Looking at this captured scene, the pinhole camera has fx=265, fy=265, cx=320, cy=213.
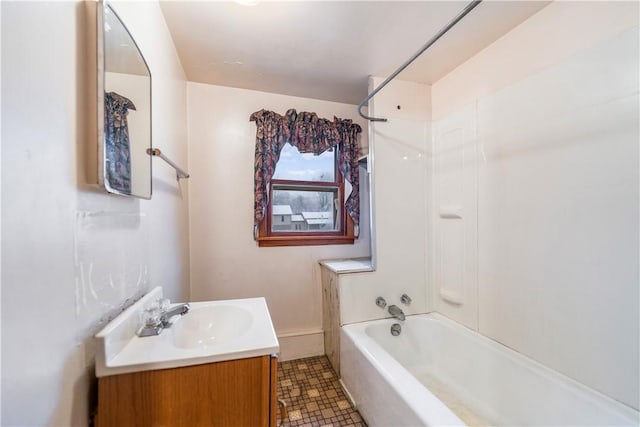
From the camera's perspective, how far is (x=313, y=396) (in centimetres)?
188

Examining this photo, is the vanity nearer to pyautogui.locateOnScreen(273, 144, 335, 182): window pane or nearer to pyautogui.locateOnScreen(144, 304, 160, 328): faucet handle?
pyautogui.locateOnScreen(144, 304, 160, 328): faucet handle

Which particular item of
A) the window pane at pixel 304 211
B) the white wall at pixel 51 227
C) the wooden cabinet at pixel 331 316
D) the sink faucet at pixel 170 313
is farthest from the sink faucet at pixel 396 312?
the white wall at pixel 51 227

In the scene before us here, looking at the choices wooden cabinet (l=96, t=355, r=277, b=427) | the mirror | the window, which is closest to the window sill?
Answer: the window

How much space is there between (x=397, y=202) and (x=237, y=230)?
1.36 m

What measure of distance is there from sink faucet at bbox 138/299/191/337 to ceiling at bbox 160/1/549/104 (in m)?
1.52

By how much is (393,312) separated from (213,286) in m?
1.46

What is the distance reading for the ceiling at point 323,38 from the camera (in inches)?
55.6

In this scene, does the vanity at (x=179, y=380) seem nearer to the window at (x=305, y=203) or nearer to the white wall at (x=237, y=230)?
the white wall at (x=237, y=230)

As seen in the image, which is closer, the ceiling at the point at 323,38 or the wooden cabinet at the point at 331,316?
the ceiling at the point at 323,38


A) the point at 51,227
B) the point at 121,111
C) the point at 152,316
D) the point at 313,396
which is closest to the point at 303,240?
the point at 313,396

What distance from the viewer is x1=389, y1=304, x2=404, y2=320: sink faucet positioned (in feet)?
6.53

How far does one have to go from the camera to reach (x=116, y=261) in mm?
916

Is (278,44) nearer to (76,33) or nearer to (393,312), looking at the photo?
(76,33)

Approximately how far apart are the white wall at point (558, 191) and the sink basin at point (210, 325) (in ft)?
5.03
